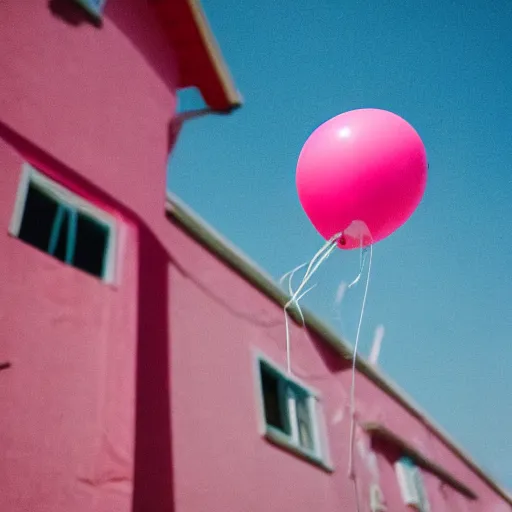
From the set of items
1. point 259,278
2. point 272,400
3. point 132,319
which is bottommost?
point 132,319

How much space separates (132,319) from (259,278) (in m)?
2.96

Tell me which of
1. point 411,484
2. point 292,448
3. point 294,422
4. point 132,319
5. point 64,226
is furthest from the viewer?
point 411,484

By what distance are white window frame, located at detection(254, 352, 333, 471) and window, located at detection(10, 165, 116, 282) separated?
232 cm

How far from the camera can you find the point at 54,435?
10.0 feet

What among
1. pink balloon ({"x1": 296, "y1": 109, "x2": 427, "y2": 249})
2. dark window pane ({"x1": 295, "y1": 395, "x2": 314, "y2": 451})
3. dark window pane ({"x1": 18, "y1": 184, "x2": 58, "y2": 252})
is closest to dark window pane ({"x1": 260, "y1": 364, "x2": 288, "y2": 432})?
dark window pane ({"x1": 295, "y1": 395, "x2": 314, "y2": 451})

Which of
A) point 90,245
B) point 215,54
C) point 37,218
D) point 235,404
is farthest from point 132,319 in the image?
point 215,54

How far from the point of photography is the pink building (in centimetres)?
318

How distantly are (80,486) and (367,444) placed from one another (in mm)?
5416

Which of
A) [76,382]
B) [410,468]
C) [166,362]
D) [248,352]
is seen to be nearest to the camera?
[76,382]

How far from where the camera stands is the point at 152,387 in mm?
4207

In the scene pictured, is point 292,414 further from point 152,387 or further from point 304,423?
point 152,387

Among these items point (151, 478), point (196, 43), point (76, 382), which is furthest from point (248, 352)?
point (196, 43)

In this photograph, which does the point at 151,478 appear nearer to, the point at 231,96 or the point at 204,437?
the point at 204,437

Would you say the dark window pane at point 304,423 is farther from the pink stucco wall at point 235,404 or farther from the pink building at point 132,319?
the pink stucco wall at point 235,404
